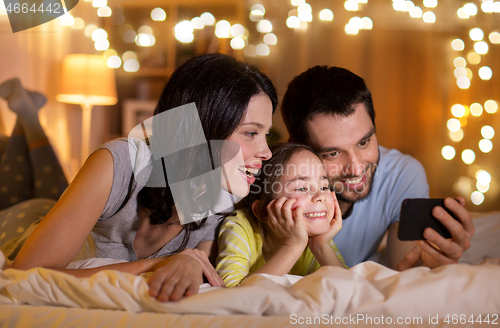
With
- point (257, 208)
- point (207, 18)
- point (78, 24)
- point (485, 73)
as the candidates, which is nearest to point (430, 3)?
point (485, 73)

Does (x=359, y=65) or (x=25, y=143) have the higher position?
(x=359, y=65)

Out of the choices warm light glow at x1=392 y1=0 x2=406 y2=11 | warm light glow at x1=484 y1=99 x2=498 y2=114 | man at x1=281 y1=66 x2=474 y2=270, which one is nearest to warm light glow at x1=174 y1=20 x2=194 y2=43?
warm light glow at x1=392 y1=0 x2=406 y2=11

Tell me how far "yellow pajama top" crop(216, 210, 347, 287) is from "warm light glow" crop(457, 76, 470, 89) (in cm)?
160

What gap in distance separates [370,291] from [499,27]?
2012mm

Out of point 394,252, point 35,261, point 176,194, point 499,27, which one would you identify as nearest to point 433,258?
point 394,252

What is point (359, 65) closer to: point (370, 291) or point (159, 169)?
point (159, 169)

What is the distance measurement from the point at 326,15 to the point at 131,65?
1.41 metres

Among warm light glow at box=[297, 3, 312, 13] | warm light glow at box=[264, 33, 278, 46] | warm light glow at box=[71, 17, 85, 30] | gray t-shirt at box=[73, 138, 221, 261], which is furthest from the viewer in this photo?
warm light glow at box=[71, 17, 85, 30]

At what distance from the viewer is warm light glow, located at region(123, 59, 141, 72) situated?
2.50 meters

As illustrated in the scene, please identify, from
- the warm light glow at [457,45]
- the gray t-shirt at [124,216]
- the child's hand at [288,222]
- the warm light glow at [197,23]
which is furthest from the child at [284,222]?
the warm light glow at [197,23]

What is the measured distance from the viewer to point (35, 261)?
0.65m

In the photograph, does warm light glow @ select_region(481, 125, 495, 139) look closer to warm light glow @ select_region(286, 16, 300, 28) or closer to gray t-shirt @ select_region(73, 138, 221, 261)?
warm light glow @ select_region(286, 16, 300, 28)

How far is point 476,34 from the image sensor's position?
1.92 meters

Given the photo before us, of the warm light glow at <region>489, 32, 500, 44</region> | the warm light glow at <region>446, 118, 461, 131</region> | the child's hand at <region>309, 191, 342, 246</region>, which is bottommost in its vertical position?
the child's hand at <region>309, 191, 342, 246</region>
